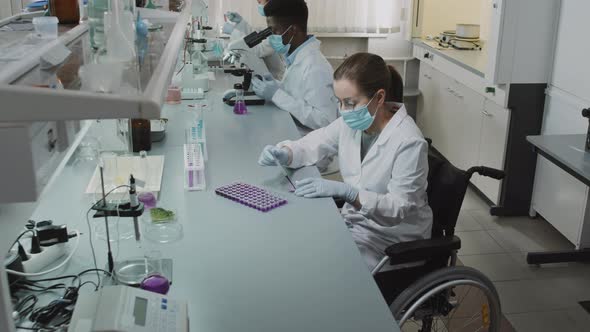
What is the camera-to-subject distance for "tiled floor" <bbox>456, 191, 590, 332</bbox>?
261 cm

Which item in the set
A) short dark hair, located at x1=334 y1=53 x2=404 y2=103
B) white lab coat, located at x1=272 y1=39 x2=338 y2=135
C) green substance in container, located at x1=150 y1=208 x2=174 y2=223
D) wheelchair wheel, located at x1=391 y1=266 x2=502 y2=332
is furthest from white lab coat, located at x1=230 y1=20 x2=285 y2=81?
wheelchair wheel, located at x1=391 y1=266 x2=502 y2=332

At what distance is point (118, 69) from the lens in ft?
3.55

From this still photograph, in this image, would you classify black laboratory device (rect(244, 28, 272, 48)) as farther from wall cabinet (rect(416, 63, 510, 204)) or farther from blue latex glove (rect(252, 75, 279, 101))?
wall cabinet (rect(416, 63, 510, 204))

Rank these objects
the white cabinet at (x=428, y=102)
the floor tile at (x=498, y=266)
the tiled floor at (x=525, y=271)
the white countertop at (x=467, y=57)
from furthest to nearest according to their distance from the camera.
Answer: the white cabinet at (x=428, y=102), the white countertop at (x=467, y=57), the floor tile at (x=498, y=266), the tiled floor at (x=525, y=271)

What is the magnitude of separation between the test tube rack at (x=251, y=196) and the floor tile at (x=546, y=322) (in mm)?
1273

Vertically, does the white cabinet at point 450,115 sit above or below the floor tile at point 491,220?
above

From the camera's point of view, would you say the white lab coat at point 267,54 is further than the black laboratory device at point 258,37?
Yes

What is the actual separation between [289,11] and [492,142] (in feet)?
4.69

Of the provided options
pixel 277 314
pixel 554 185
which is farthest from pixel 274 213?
pixel 554 185

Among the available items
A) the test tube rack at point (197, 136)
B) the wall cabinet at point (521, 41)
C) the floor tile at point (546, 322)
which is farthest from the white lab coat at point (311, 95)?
the floor tile at point (546, 322)

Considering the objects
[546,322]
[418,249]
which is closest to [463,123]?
[546,322]

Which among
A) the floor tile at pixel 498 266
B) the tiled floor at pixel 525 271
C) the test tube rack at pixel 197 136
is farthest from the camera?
the floor tile at pixel 498 266

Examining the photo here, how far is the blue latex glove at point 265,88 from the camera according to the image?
3217 mm

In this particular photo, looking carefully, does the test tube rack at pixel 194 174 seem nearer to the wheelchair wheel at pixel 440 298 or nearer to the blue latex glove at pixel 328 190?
the blue latex glove at pixel 328 190
